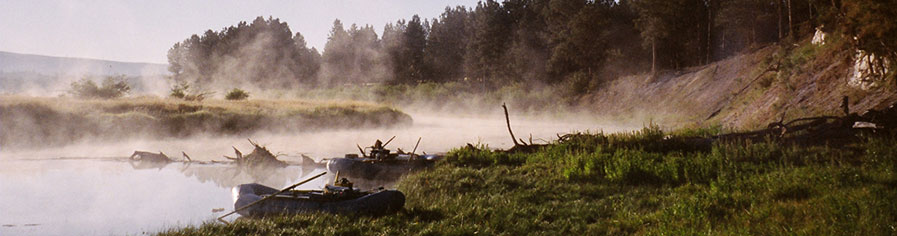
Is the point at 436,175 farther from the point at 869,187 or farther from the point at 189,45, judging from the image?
the point at 189,45

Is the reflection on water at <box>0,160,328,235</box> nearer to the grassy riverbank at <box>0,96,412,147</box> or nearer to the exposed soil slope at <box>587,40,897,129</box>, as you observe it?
the grassy riverbank at <box>0,96,412,147</box>

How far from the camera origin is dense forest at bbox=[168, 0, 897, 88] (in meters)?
36.8

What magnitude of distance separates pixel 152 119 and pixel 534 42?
152 ft

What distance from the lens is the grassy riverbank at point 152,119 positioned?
28844 millimetres

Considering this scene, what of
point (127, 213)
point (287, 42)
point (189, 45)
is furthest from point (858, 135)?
point (189, 45)

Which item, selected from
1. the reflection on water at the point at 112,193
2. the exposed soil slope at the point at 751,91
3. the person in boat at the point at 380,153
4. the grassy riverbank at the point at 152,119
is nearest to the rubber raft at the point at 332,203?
the reflection on water at the point at 112,193

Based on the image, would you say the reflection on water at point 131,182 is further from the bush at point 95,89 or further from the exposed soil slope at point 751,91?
the bush at point 95,89

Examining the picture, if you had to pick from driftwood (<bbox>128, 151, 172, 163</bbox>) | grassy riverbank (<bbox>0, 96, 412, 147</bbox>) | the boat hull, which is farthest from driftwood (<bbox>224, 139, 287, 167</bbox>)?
grassy riverbank (<bbox>0, 96, 412, 147</bbox>)

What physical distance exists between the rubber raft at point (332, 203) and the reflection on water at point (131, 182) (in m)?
1.64

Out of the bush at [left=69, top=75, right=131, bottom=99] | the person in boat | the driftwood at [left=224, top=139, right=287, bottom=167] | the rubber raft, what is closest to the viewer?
the rubber raft

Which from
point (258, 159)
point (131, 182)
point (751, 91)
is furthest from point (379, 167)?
point (751, 91)

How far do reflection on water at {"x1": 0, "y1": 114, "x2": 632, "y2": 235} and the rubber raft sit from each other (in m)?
1.64

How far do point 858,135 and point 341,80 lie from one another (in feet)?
310

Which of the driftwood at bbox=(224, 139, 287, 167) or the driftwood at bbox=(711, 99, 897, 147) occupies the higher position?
the driftwood at bbox=(711, 99, 897, 147)
